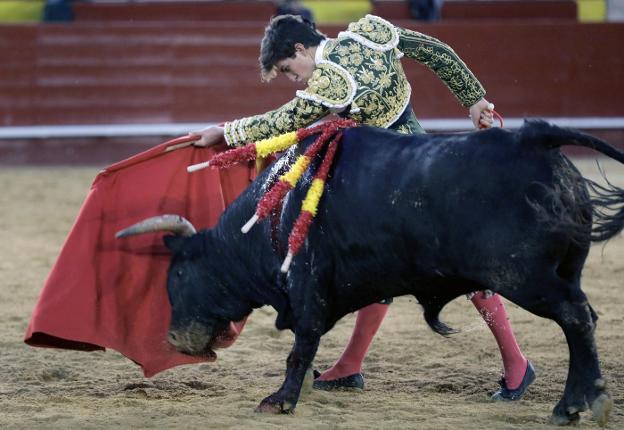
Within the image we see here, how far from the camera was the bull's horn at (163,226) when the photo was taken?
3385 millimetres

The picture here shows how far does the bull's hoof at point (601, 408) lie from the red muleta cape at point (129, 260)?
1268 mm

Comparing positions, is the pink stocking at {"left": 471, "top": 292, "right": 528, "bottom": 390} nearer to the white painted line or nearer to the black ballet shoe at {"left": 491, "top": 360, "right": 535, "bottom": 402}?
the black ballet shoe at {"left": 491, "top": 360, "right": 535, "bottom": 402}

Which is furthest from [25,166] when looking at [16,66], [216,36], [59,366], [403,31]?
[403,31]

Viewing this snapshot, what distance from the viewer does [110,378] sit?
12.6ft

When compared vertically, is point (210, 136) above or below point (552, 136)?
below

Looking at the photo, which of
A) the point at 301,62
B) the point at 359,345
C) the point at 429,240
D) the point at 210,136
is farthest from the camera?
the point at 359,345

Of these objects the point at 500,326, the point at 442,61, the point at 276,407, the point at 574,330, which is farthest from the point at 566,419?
the point at 442,61

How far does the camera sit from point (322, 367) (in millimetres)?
3988

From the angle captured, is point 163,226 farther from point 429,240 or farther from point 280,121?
point 429,240

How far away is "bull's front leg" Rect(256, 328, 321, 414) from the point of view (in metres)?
3.24

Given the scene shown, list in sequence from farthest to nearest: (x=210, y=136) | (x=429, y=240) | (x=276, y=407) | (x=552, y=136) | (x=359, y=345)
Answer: (x=359, y=345), (x=210, y=136), (x=276, y=407), (x=429, y=240), (x=552, y=136)

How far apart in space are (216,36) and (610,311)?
6.15 metres

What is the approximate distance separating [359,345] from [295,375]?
537 millimetres

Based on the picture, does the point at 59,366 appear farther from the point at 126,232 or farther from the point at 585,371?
the point at 585,371
